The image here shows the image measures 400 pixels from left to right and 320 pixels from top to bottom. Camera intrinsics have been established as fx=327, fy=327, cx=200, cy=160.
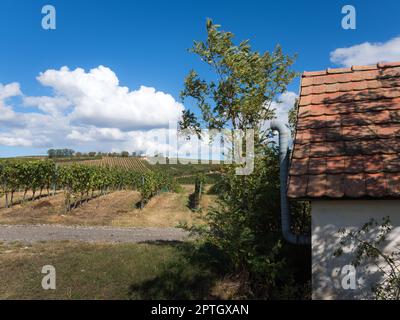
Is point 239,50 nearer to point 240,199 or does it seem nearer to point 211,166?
point 211,166

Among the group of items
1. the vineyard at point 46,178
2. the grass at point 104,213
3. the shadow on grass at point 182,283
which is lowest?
the grass at point 104,213

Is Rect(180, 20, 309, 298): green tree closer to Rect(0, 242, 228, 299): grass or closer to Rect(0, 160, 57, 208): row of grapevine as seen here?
Rect(0, 242, 228, 299): grass

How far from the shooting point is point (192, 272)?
798cm

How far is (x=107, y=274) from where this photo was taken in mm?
8555

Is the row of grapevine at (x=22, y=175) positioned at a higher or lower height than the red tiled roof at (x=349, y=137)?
lower

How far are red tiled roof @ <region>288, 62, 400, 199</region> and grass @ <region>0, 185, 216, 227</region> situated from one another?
1400 centimetres

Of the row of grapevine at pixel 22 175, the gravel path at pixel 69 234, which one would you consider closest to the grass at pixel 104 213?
the row of grapevine at pixel 22 175

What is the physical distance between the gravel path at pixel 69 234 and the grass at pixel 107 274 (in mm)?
3393

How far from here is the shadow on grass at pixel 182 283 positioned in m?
6.71

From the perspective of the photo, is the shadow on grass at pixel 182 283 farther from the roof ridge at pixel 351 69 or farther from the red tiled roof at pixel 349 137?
the roof ridge at pixel 351 69

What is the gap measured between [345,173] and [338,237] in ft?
3.06
